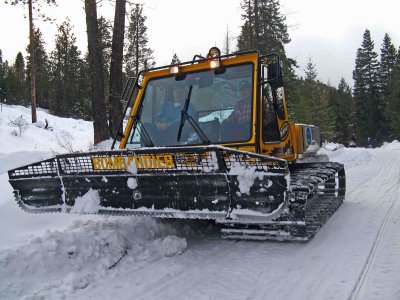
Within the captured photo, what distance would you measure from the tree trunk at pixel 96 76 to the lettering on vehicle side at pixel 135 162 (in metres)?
6.51

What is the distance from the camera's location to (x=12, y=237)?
555cm

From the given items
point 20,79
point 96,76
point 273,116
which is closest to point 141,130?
point 273,116

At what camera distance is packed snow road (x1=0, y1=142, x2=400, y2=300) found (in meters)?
4.02

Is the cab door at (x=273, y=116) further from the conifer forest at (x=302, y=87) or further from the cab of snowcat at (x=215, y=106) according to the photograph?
the conifer forest at (x=302, y=87)

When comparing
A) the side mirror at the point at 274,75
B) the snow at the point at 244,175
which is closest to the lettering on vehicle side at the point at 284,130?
the side mirror at the point at 274,75

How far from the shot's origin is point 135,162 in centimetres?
513

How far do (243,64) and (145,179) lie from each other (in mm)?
2196

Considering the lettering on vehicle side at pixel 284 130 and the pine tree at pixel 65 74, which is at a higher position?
the pine tree at pixel 65 74

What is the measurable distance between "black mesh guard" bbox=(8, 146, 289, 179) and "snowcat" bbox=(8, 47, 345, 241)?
0.04ft

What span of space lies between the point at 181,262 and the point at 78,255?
45.5 inches

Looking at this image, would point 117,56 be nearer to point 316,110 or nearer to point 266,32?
point 266,32

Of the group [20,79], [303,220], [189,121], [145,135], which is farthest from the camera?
[20,79]

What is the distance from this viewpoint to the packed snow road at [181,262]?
402cm

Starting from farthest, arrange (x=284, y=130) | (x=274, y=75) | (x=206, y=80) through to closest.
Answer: (x=284, y=130) < (x=206, y=80) < (x=274, y=75)
